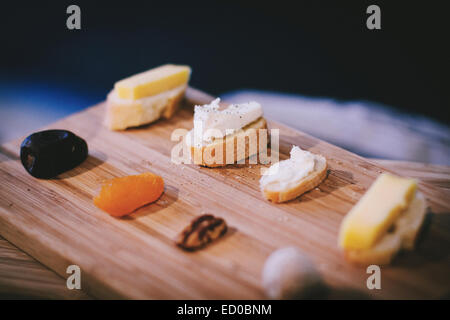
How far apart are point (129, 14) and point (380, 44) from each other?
2.78 meters

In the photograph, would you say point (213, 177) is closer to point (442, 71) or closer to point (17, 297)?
point (17, 297)

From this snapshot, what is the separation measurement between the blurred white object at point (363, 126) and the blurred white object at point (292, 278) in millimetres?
1686

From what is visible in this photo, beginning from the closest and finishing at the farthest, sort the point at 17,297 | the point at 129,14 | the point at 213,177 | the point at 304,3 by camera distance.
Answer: the point at 17,297 → the point at 213,177 → the point at 304,3 → the point at 129,14

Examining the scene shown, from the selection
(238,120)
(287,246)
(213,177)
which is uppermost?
(238,120)

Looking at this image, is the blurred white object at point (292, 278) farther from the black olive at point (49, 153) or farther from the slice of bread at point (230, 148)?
the black olive at point (49, 153)

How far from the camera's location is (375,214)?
5.84ft

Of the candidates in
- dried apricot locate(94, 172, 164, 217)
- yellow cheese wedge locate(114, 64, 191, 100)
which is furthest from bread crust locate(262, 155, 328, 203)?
yellow cheese wedge locate(114, 64, 191, 100)

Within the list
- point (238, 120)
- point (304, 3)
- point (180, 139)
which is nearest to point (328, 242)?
point (238, 120)

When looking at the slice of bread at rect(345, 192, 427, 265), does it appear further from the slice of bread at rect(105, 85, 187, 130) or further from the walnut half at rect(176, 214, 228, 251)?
the slice of bread at rect(105, 85, 187, 130)

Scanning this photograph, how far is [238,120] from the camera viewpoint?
2.59 metres

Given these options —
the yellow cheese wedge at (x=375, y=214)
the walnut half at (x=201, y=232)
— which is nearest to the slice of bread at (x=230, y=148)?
the walnut half at (x=201, y=232)

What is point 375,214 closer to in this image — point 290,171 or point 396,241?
point 396,241

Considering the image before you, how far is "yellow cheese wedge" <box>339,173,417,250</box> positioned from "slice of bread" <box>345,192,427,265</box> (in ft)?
0.13

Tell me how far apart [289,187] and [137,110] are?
4.76 ft
